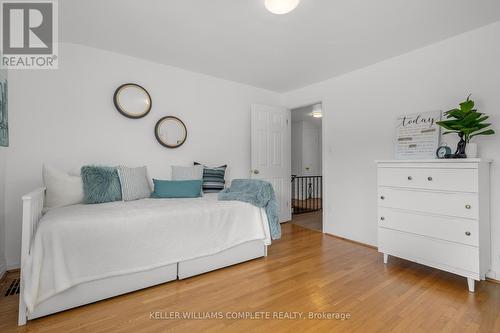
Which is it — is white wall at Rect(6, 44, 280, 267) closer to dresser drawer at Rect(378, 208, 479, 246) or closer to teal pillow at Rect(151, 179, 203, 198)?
teal pillow at Rect(151, 179, 203, 198)

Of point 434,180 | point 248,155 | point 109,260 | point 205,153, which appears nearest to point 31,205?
point 109,260

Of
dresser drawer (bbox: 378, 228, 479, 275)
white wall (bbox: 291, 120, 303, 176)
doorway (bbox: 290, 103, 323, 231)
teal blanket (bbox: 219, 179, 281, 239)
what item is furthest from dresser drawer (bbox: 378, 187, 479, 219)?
white wall (bbox: 291, 120, 303, 176)

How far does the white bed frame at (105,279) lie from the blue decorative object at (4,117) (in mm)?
669

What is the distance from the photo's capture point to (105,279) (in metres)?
1.80

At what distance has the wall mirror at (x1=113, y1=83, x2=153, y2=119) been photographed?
2.81 meters

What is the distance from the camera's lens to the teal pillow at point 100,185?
91.5 inches

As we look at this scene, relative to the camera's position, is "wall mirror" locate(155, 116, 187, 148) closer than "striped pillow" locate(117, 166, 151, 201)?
No

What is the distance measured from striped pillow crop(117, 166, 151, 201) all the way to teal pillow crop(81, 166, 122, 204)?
55 millimetres

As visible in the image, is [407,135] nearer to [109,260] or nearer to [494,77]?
[494,77]

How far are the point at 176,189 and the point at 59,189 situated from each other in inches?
43.4

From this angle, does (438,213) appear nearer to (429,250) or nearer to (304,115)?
(429,250)

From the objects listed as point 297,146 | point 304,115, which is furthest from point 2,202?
point 297,146

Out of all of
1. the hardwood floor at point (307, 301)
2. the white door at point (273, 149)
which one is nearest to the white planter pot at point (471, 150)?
the hardwood floor at point (307, 301)

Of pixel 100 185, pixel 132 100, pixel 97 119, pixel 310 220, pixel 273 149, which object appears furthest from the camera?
pixel 310 220
